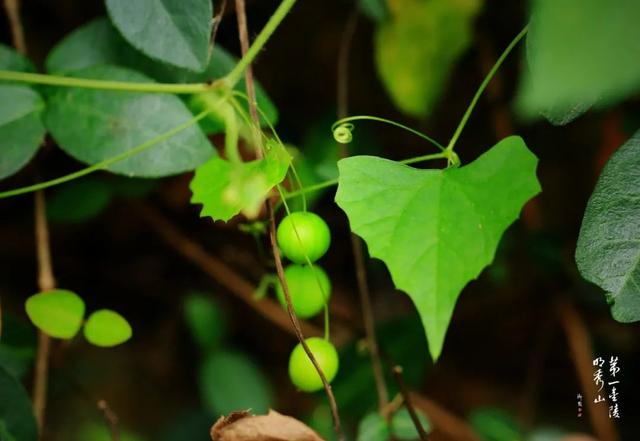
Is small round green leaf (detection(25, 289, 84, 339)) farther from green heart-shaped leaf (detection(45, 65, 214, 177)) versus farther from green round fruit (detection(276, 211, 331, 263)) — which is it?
green round fruit (detection(276, 211, 331, 263))

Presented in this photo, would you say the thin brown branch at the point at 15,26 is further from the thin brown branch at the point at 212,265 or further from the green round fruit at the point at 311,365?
the green round fruit at the point at 311,365

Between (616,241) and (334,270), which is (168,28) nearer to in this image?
(616,241)

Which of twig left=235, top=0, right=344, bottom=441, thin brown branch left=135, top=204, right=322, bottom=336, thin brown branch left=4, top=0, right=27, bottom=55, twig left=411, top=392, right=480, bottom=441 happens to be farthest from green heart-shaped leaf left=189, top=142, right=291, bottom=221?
twig left=411, top=392, right=480, bottom=441

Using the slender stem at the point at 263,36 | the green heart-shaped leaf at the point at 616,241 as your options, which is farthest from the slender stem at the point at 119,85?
the green heart-shaped leaf at the point at 616,241

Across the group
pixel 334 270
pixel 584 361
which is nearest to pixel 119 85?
pixel 334 270

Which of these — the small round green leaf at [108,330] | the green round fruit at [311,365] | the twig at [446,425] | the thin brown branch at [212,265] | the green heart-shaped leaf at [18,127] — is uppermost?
the green heart-shaped leaf at [18,127]

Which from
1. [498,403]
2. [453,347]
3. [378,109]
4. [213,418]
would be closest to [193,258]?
[213,418]

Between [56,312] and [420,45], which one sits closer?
[56,312]

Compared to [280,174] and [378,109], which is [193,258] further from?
[280,174]
